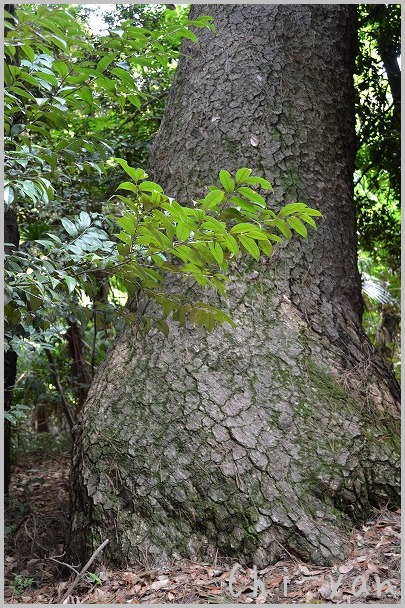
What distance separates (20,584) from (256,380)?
169 cm

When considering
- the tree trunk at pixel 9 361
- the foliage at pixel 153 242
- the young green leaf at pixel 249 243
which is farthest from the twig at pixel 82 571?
the young green leaf at pixel 249 243

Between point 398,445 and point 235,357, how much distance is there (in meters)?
1.02

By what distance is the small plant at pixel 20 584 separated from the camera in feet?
10.3

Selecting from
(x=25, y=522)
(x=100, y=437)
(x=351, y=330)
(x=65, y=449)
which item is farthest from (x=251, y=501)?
(x=65, y=449)

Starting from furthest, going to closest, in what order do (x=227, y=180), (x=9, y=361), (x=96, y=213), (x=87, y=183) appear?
(x=87, y=183) → (x=9, y=361) → (x=96, y=213) → (x=227, y=180)

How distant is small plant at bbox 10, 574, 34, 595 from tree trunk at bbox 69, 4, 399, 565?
0.94 ft

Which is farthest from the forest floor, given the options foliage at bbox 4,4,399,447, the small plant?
foliage at bbox 4,4,399,447

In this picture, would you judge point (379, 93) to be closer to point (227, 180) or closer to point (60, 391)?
point (60, 391)

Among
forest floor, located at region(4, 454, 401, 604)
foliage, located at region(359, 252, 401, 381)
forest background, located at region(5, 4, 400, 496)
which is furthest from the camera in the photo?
foliage, located at region(359, 252, 401, 381)

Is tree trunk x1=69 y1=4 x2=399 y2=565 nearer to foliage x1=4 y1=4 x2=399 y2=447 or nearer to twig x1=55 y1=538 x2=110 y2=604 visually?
twig x1=55 y1=538 x2=110 y2=604

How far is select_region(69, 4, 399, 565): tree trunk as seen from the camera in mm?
2975

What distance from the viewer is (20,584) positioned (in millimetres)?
3174

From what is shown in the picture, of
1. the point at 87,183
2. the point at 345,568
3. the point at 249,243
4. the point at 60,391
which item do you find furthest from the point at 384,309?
the point at 249,243

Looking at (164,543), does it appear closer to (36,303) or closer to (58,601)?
(58,601)
